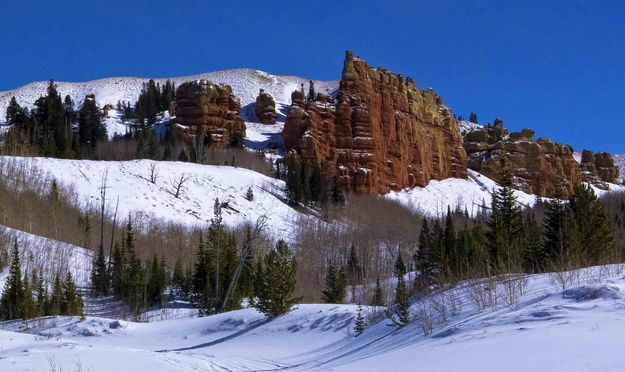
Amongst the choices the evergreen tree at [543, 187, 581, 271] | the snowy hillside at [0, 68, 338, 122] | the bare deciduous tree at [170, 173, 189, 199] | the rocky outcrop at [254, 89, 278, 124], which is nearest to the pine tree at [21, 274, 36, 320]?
the evergreen tree at [543, 187, 581, 271]

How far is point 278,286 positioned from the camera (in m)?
20.9

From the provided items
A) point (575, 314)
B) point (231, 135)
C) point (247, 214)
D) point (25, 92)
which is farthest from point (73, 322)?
point (25, 92)

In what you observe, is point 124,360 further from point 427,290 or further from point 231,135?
point 231,135

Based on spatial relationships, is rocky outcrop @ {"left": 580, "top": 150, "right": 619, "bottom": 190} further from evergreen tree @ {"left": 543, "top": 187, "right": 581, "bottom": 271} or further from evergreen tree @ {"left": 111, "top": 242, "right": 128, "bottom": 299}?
evergreen tree @ {"left": 543, "top": 187, "right": 581, "bottom": 271}

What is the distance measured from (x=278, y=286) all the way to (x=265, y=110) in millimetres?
117554

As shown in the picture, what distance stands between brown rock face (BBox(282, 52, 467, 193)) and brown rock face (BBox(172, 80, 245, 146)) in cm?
1201

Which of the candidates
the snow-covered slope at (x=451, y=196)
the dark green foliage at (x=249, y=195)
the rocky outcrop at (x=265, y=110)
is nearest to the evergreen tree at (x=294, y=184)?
the dark green foliage at (x=249, y=195)

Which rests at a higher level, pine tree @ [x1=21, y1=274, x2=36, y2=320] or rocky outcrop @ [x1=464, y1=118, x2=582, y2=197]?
rocky outcrop @ [x1=464, y1=118, x2=582, y2=197]

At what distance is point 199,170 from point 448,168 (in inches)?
2436

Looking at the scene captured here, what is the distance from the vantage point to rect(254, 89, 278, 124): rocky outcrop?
136m

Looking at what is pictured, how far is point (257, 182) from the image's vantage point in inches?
3334

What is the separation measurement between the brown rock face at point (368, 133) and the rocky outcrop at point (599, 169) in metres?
51.9

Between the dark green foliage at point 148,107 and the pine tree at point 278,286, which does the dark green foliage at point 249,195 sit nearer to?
the dark green foliage at point 148,107

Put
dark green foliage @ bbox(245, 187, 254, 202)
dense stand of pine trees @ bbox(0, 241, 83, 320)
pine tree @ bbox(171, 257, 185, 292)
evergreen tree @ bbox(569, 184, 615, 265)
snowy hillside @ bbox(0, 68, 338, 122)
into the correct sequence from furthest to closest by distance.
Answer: snowy hillside @ bbox(0, 68, 338, 122), dark green foliage @ bbox(245, 187, 254, 202), pine tree @ bbox(171, 257, 185, 292), dense stand of pine trees @ bbox(0, 241, 83, 320), evergreen tree @ bbox(569, 184, 615, 265)
